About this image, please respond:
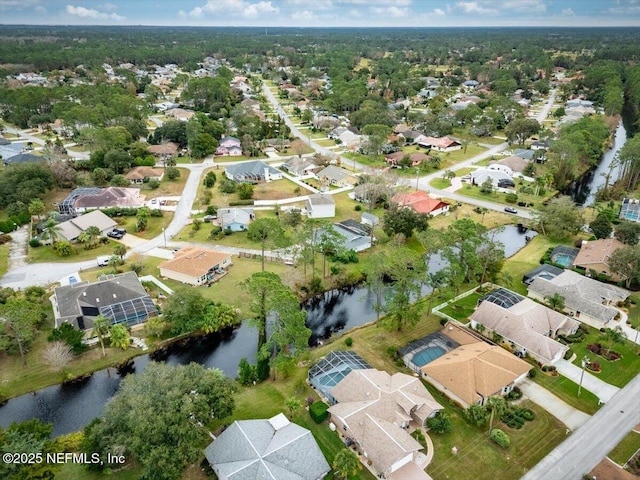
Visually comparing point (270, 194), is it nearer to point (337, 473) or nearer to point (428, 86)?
point (337, 473)

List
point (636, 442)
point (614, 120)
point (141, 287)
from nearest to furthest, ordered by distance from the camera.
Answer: point (636, 442)
point (141, 287)
point (614, 120)

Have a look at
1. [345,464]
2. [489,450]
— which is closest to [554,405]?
[489,450]

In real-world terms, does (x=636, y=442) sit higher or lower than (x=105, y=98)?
lower

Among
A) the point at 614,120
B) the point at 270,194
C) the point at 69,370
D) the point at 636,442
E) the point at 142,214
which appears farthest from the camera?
the point at 614,120

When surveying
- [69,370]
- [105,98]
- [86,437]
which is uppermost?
[105,98]

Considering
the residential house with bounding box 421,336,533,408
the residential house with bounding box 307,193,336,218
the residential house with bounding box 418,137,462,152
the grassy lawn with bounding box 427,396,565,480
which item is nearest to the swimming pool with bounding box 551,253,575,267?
the residential house with bounding box 421,336,533,408

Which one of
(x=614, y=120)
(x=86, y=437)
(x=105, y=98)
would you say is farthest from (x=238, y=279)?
(x=614, y=120)

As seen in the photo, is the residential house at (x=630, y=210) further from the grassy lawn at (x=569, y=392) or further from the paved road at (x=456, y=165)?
the grassy lawn at (x=569, y=392)

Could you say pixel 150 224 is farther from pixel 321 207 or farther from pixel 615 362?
pixel 615 362

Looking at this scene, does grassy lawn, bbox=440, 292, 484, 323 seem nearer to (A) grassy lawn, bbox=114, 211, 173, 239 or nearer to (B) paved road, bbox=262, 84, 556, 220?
(B) paved road, bbox=262, 84, 556, 220
